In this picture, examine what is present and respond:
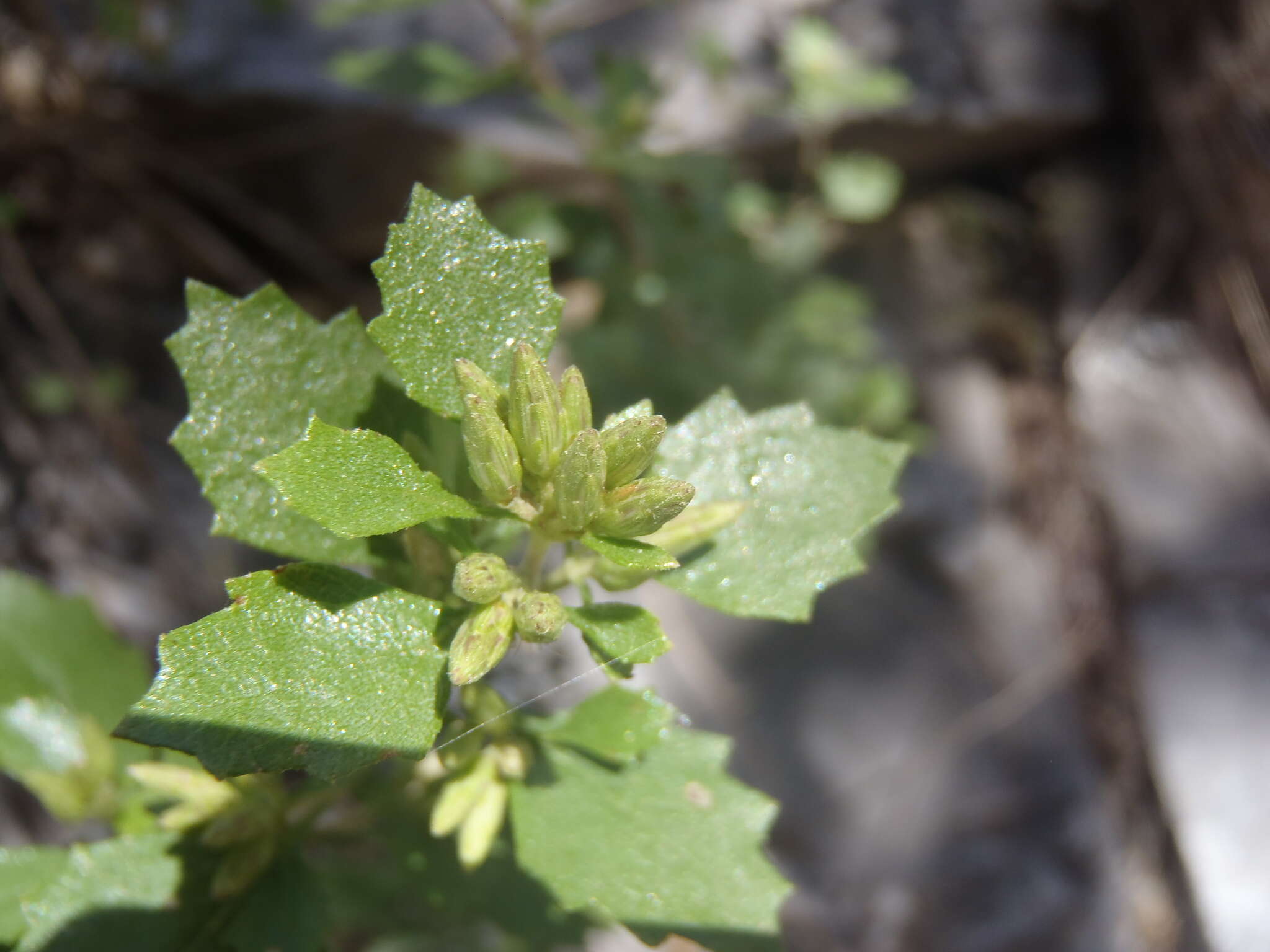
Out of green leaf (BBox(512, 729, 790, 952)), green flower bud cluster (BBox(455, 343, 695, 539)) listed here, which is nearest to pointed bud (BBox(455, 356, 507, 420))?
green flower bud cluster (BBox(455, 343, 695, 539))

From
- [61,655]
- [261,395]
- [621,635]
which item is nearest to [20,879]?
[61,655]

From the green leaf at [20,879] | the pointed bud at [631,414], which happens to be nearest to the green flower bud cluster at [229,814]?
the green leaf at [20,879]

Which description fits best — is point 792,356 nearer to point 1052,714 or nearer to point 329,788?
point 1052,714

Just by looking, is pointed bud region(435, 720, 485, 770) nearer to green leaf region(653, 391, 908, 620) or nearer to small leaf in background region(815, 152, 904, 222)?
green leaf region(653, 391, 908, 620)

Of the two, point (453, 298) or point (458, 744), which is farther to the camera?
point (458, 744)

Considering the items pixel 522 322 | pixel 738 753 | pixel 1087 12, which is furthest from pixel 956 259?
pixel 522 322

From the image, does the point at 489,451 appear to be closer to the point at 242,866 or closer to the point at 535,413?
the point at 535,413

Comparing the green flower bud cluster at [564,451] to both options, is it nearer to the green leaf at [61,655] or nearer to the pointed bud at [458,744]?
the pointed bud at [458,744]
